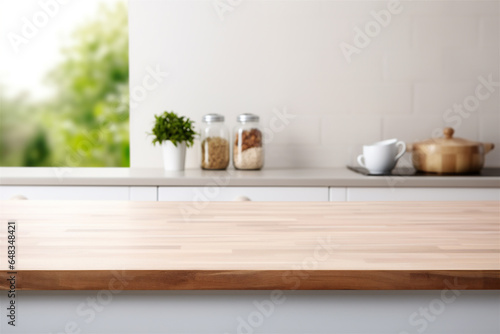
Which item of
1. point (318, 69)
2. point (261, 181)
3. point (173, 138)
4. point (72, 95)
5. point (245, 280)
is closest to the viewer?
point (245, 280)

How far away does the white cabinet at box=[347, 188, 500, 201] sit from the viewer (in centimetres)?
207

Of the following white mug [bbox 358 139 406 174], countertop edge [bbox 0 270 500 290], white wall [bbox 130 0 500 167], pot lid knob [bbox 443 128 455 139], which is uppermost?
white wall [bbox 130 0 500 167]

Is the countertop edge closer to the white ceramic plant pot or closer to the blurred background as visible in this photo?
the white ceramic plant pot

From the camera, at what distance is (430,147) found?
227 cm

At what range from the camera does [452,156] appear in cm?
224

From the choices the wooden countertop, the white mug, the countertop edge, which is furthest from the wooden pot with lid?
the countertop edge

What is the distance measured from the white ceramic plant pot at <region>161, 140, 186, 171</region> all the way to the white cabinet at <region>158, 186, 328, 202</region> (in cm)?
31

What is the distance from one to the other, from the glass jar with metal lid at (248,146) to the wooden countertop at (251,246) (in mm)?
1267

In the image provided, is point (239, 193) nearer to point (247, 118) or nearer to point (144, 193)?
point (144, 193)

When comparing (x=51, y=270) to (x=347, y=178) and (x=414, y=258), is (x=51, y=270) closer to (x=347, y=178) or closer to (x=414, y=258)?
(x=414, y=258)

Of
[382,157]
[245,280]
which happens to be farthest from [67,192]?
[245,280]

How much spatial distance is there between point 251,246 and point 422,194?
57.9 inches

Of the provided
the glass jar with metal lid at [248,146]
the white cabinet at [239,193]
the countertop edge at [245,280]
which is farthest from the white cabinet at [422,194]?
the countertop edge at [245,280]

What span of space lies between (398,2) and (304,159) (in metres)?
0.85
